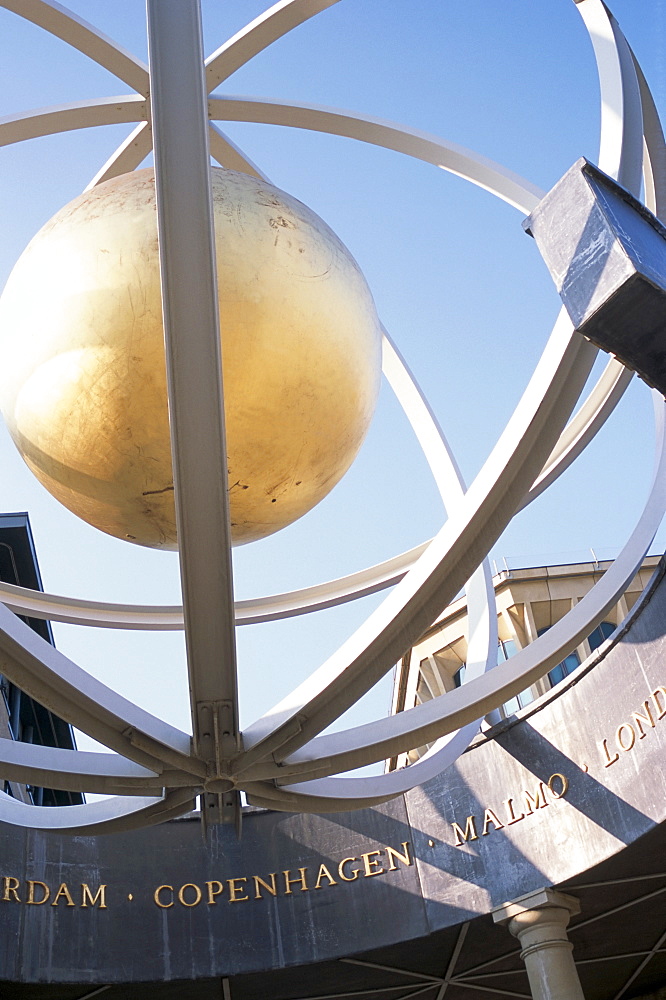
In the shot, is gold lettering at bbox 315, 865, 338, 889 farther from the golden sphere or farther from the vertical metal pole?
the vertical metal pole

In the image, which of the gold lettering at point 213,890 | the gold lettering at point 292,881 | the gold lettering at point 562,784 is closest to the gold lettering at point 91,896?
the gold lettering at point 213,890

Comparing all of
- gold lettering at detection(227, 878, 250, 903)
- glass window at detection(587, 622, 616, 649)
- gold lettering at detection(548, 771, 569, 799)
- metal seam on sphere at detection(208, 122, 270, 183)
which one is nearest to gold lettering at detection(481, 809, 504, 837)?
gold lettering at detection(548, 771, 569, 799)

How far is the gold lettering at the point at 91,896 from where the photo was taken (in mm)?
16078

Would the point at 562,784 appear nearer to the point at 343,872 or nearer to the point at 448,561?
the point at 343,872

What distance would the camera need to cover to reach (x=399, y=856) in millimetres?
16688

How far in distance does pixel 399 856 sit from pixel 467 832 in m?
1.23

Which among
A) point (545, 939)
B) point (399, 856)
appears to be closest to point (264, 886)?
point (399, 856)

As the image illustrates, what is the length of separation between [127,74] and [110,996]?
1386 cm

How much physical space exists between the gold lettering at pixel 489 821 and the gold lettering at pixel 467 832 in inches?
6.4

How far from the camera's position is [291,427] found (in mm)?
6820

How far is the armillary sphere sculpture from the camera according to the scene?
648 cm

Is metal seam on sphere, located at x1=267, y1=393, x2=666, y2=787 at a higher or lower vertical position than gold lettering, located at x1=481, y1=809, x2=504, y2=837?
lower

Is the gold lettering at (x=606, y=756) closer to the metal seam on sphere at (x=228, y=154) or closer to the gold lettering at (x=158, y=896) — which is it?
the gold lettering at (x=158, y=896)

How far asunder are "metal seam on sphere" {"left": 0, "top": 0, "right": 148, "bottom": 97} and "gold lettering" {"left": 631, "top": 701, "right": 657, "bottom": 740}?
422 inches
